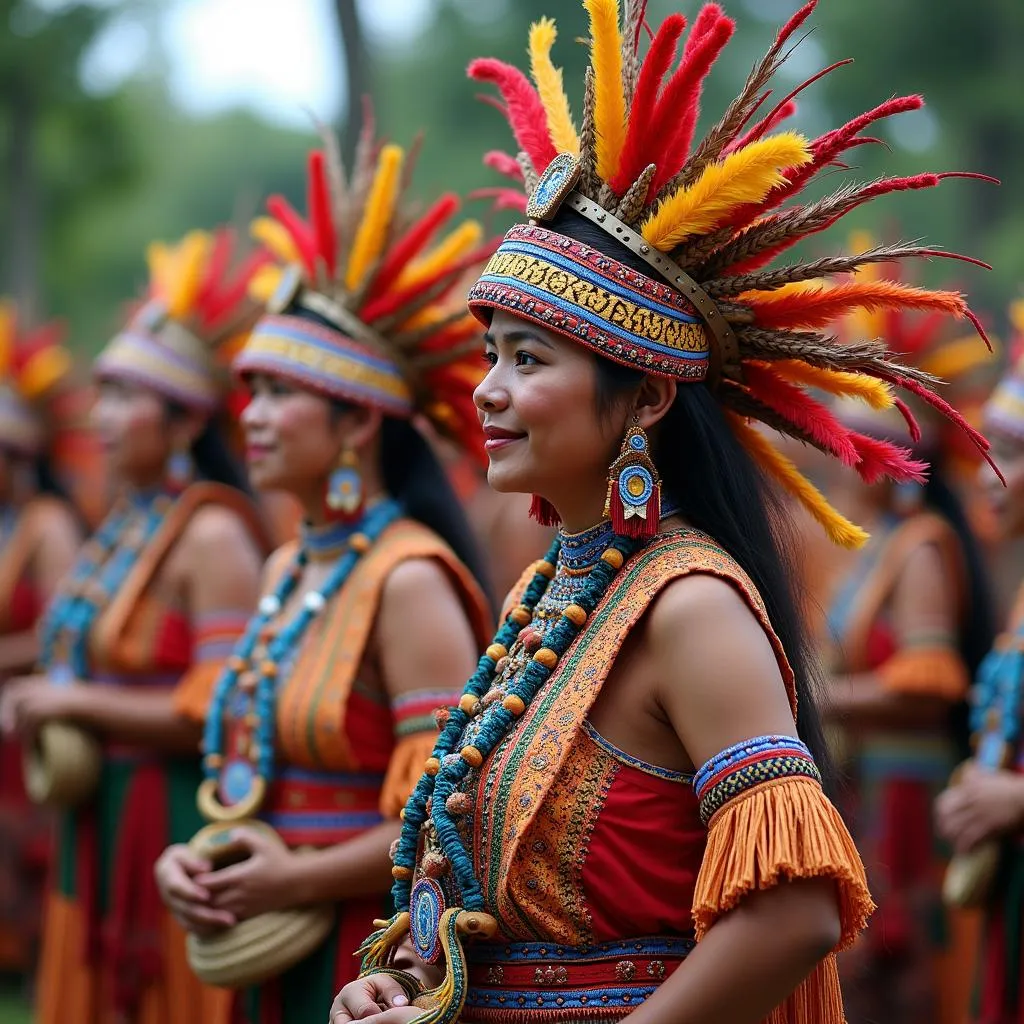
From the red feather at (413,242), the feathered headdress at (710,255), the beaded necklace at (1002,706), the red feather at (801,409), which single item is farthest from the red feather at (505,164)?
the beaded necklace at (1002,706)

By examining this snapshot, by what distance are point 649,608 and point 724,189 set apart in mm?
745

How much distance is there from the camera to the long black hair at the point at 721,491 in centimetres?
268

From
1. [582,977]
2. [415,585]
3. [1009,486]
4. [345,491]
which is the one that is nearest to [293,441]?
[345,491]

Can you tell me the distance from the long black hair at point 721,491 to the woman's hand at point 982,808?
2.02 m

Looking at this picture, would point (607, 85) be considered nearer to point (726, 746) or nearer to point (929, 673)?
point (726, 746)

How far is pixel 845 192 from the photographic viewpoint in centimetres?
261

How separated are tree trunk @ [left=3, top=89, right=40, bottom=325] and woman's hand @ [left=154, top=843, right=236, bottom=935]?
1221cm

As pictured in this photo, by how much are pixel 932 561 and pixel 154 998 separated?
3560mm

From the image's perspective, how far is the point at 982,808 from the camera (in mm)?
4543

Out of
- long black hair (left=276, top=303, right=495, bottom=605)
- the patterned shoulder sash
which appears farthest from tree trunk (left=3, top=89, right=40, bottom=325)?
the patterned shoulder sash

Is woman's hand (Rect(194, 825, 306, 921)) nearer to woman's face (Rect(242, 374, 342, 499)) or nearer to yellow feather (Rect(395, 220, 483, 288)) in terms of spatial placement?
woman's face (Rect(242, 374, 342, 499))

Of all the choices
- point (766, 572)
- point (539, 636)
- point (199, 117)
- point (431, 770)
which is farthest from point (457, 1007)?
point (199, 117)

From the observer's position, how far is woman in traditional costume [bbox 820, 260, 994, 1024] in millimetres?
6266

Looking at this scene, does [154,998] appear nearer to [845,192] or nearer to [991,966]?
[991,966]
